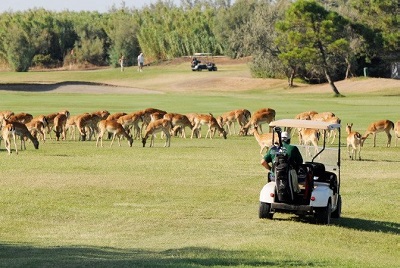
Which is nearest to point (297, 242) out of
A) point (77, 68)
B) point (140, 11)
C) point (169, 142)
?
point (169, 142)

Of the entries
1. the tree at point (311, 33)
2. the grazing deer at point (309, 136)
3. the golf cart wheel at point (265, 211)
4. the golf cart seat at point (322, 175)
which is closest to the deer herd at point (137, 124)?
the grazing deer at point (309, 136)

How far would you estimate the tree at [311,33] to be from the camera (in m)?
75.8

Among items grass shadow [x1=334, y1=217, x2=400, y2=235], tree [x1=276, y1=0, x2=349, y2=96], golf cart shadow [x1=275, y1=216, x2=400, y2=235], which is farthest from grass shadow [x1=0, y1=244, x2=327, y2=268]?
tree [x1=276, y1=0, x2=349, y2=96]

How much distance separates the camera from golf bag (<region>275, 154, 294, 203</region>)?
60.0 feet

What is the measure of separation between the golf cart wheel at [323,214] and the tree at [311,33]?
57.3 meters

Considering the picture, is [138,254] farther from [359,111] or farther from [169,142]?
[359,111]

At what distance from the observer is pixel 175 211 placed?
21.1m

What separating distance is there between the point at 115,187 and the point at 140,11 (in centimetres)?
12775

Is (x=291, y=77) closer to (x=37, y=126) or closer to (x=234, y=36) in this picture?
(x=234, y=36)

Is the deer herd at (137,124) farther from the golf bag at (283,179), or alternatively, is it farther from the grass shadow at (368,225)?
the golf bag at (283,179)

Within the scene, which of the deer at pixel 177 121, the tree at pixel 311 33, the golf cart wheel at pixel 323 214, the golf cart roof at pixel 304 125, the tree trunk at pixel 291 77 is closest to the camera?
the golf cart wheel at pixel 323 214

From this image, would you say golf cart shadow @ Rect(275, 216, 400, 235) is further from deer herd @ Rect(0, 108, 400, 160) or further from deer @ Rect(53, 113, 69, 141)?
deer @ Rect(53, 113, 69, 141)

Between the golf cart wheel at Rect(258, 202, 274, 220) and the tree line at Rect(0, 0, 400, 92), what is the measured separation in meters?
57.1

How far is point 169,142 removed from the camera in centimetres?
3669
